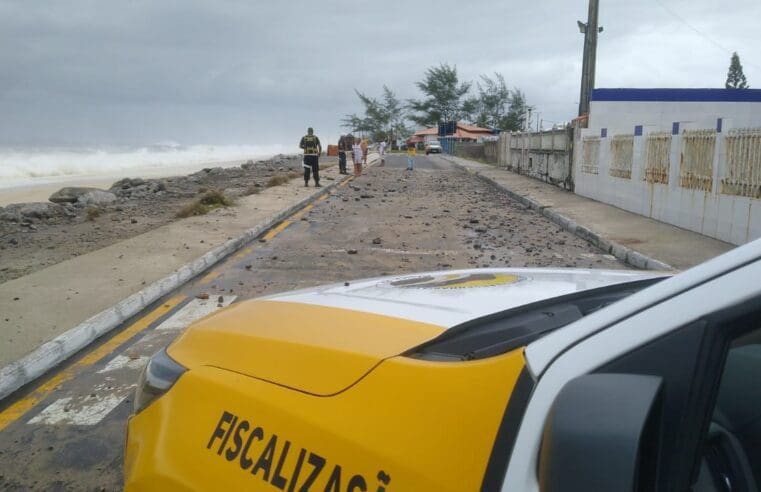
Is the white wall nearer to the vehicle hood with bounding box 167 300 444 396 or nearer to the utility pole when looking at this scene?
the utility pole

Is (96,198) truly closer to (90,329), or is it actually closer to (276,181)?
(276,181)

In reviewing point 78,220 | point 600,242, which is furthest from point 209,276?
point 78,220

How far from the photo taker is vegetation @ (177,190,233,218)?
13572 millimetres

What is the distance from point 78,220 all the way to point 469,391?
14.1 meters

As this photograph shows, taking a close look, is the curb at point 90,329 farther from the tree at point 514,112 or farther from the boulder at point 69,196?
the tree at point 514,112

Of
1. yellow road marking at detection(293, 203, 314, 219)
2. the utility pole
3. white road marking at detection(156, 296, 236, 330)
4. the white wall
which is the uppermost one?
the utility pole

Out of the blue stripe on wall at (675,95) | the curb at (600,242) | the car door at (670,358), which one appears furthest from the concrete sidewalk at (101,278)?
the blue stripe on wall at (675,95)

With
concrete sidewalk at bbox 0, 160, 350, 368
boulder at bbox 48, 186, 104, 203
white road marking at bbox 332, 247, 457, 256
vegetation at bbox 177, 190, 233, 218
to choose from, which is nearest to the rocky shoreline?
boulder at bbox 48, 186, 104, 203

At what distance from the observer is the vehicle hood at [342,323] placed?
175 centimetres

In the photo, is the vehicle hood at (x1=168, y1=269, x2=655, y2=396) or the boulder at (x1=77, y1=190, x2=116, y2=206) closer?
the vehicle hood at (x1=168, y1=269, x2=655, y2=396)

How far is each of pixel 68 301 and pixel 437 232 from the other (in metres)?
6.77

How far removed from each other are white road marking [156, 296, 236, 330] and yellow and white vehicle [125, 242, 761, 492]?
375cm

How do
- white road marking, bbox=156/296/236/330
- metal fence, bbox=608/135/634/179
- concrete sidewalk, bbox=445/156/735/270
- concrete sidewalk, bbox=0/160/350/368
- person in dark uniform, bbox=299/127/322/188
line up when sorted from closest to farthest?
concrete sidewalk, bbox=0/160/350/368 < white road marking, bbox=156/296/236/330 < concrete sidewalk, bbox=445/156/735/270 < metal fence, bbox=608/135/634/179 < person in dark uniform, bbox=299/127/322/188

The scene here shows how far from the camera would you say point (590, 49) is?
22.5 metres
